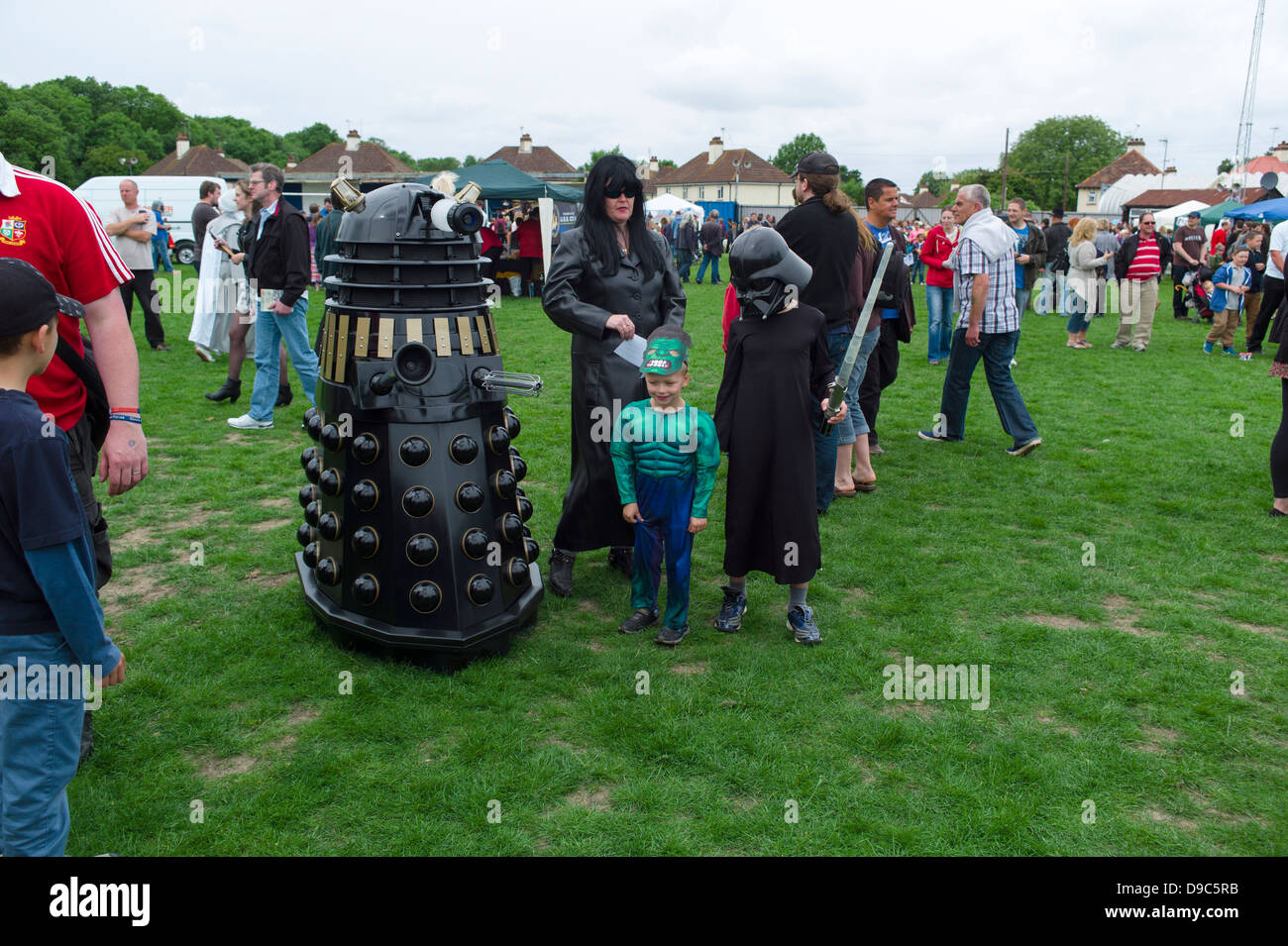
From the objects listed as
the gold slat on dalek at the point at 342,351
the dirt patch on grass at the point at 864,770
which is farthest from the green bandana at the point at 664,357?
the dirt patch on grass at the point at 864,770

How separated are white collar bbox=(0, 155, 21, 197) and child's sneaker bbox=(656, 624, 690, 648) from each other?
330cm

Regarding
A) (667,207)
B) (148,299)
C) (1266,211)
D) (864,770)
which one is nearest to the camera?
(864,770)

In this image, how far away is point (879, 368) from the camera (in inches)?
307

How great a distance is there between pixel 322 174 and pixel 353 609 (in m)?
71.8

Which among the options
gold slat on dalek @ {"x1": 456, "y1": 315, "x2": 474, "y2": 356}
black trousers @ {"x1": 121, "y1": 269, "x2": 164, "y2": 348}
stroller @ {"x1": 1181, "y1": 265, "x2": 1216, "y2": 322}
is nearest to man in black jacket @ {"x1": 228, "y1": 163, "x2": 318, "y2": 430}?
gold slat on dalek @ {"x1": 456, "y1": 315, "x2": 474, "y2": 356}

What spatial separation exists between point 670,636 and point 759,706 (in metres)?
0.76

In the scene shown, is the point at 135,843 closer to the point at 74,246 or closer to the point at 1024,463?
the point at 74,246

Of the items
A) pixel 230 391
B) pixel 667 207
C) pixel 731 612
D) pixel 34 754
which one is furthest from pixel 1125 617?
pixel 667 207

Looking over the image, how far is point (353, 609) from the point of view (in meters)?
4.41

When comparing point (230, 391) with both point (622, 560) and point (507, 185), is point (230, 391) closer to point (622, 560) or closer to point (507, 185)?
point (622, 560)

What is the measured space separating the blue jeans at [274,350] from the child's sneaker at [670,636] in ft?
16.7

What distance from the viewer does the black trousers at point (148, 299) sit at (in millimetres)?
12250

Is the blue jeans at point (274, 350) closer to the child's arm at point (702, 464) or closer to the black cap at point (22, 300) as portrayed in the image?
the child's arm at point (702, 464)
